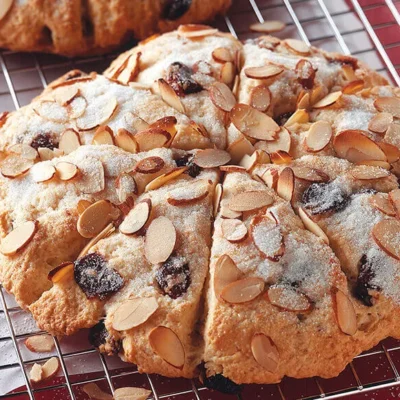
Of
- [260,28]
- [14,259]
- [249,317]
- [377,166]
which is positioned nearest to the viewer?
[249,317]

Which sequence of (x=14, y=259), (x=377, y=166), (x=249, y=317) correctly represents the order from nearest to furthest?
A: (x=249, y=317)
(x=14, y=259)
(x=377, y=166)

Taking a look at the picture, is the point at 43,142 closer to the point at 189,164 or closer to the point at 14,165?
the point at 14,165

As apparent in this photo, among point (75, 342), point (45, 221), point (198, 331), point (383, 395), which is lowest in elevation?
point (383, 395)

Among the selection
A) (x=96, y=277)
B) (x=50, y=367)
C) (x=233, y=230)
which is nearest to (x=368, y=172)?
(x=233, y=230)

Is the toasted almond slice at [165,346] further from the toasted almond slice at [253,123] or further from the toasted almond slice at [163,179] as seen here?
the toasted almond slice at [253,123]

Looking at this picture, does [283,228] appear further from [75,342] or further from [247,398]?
[75,342]

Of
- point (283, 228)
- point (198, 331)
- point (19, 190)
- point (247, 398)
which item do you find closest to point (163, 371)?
point (198, 331)

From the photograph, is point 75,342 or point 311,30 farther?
point 311,30

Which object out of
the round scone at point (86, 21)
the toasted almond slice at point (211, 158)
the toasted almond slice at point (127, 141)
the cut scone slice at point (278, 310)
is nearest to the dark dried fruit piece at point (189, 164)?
the toasted almond slice at point (211, 158)
